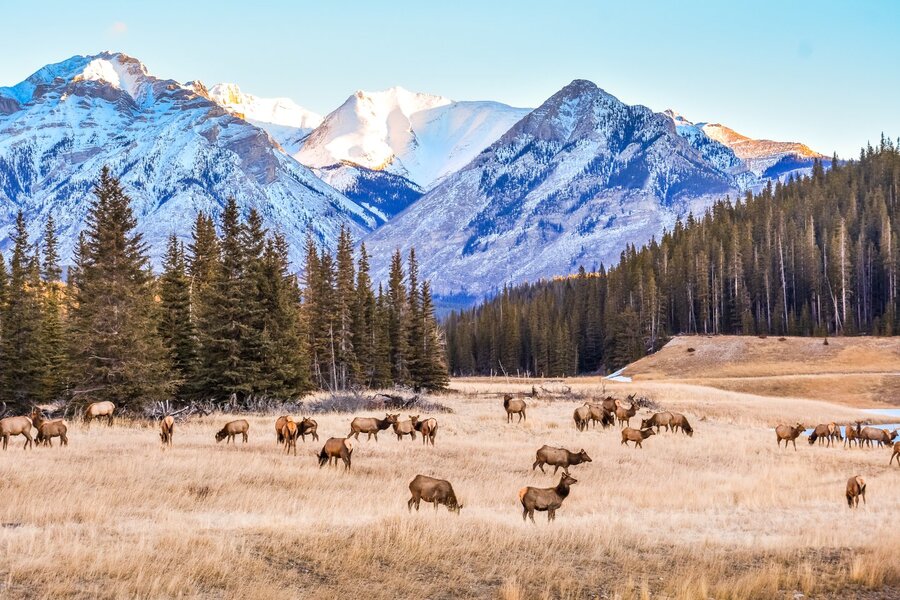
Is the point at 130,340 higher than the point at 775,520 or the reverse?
higher

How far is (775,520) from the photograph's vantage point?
17.0 m

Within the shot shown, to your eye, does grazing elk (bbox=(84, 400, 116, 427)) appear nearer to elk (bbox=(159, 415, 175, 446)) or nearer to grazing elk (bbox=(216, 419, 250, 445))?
elk (bbox=(159, 415, 175, 446))

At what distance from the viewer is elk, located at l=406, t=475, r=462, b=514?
1611 cm

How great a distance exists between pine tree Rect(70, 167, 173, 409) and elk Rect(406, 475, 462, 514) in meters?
21.9

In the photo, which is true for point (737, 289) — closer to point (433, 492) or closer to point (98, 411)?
point (98, 411)

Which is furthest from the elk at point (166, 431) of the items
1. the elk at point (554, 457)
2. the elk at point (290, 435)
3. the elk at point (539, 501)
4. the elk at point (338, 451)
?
the elk at point (539, 501)

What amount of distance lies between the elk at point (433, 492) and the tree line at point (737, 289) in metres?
92.8

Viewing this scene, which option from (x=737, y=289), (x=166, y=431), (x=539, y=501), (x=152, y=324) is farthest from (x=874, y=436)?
(x=737, y=289)

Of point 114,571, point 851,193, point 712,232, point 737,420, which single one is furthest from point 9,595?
point 851,193

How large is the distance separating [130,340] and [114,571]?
2614 centimetres

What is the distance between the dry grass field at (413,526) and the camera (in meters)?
10.5

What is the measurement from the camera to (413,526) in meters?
13.3

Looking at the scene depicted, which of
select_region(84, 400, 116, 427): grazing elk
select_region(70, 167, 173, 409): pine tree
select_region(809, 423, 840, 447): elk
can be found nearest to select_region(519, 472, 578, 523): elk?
select_region(84, 400, 116, 427): grazing elk

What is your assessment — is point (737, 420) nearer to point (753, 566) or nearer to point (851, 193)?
point (753, 566)
